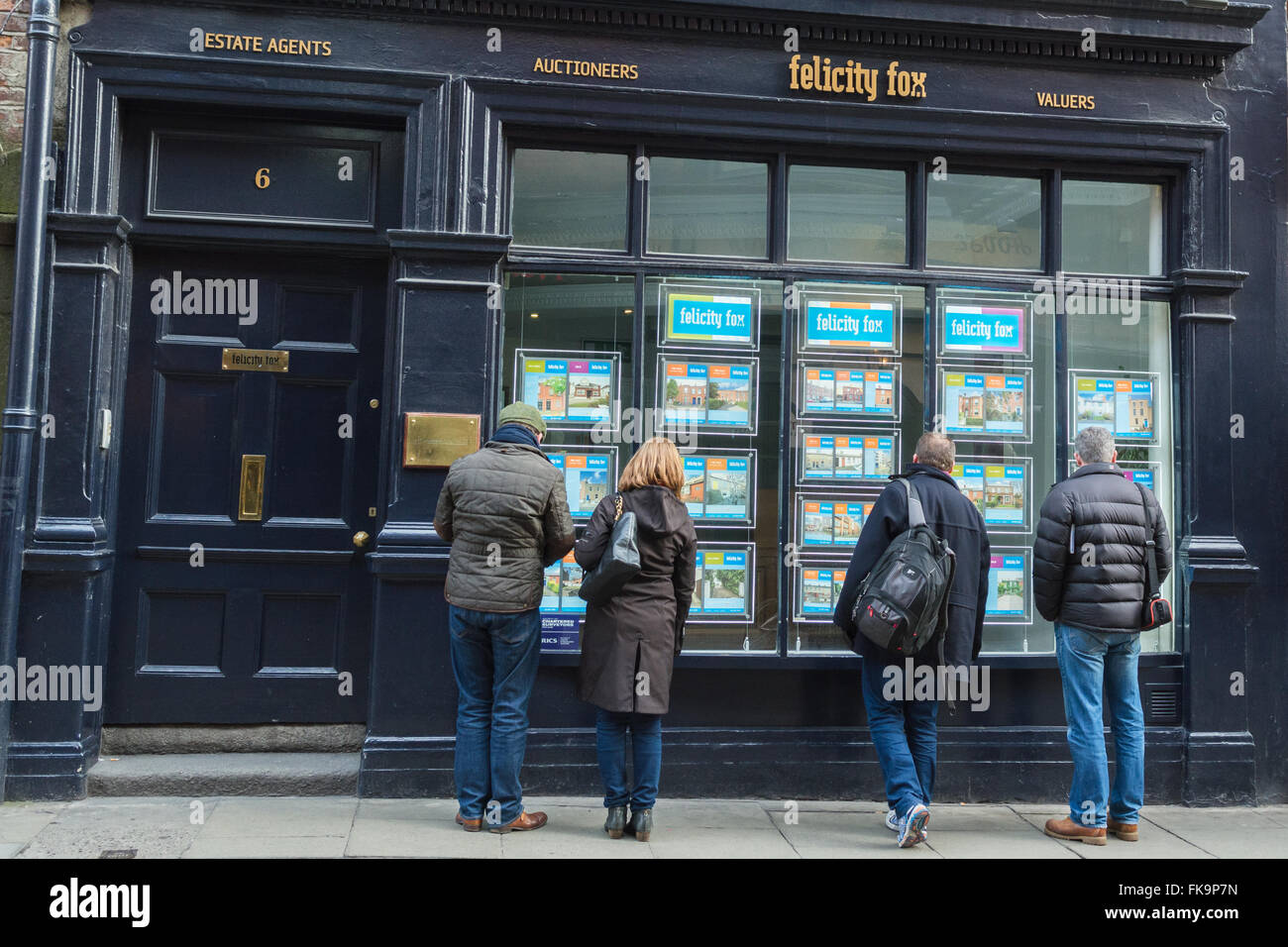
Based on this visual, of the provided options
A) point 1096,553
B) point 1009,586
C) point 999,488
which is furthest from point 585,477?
point 1096,553

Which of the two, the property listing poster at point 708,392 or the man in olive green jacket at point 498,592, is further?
the property listing poster at point 708,392

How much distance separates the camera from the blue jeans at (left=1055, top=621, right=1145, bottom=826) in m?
5.39

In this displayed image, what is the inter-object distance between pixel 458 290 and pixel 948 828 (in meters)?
3.92

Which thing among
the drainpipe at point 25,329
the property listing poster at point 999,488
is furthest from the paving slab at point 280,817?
the property listing poster at point 999,488

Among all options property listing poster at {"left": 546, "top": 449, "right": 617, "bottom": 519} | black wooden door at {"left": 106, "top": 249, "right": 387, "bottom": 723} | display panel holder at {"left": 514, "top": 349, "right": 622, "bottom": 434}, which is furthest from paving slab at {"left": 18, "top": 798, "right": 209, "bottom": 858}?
display panel holder at {"left": 514, "top": 349, "right": 622, "bottom": 434}

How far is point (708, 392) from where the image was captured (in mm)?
6371

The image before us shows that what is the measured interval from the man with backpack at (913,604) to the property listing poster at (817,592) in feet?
2.59

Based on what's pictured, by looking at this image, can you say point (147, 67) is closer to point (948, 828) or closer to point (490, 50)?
point (490, 50)

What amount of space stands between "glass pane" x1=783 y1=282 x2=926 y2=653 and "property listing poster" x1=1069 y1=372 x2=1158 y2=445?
1016 mm

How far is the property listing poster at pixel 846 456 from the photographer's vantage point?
6.39 m

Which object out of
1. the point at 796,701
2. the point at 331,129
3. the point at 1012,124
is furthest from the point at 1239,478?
the point at 331,129

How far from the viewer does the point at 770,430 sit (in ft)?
21.0

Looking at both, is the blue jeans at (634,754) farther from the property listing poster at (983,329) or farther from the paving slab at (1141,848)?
the property listing poster at (983,329)

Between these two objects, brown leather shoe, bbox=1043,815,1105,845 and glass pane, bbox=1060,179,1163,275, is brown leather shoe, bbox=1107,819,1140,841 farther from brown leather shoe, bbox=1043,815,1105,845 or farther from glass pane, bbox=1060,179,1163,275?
glass pane, bbox=1060,179,1163,275
